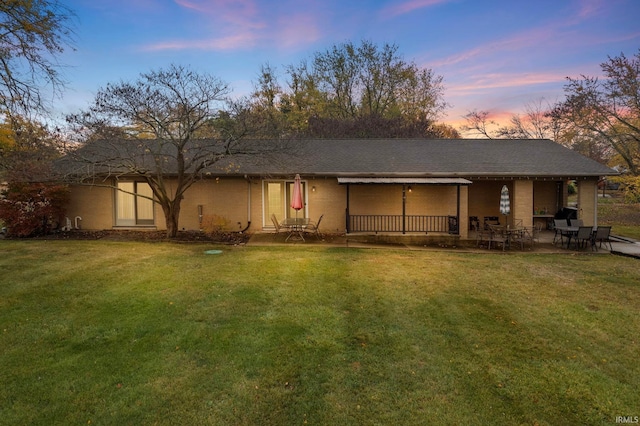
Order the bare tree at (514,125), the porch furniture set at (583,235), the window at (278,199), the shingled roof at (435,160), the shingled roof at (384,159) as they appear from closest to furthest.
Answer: the porch furniture set at (583,235) → the shingled roof at (384,159) → the shingled roof at (435,160) → the window at (278,199) → the bare tree at (514,125)

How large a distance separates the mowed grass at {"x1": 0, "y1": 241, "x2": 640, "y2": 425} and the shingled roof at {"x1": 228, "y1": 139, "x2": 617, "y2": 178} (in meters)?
5.93

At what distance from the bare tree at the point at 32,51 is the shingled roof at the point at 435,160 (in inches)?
272

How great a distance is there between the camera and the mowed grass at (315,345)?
10.6 ft

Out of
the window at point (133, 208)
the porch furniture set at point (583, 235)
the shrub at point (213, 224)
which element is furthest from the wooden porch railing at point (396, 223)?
the window at point (133, 208)

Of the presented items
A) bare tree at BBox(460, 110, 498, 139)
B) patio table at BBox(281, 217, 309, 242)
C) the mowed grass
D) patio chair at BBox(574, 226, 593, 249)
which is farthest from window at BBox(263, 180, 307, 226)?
bare tree at BBox(460, 110, 498, 139)

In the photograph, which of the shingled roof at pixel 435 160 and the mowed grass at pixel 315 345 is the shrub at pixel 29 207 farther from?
the shingled roof at pixel 435 160

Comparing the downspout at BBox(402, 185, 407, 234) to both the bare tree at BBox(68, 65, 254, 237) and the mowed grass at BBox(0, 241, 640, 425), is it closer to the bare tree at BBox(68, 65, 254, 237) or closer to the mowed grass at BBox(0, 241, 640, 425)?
the mowed grass at BBox(0, 241, 640, 425)

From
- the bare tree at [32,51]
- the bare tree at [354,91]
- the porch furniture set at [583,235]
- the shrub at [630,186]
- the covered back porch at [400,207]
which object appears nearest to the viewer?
the bare tree at [32,51]

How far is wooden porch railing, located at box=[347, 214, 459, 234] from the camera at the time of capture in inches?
541

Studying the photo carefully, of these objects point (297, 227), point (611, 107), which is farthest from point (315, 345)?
point (611, 107)

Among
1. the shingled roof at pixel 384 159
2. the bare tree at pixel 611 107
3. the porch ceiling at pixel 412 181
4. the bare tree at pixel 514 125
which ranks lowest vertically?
the porch ceiling at pixel 412 181

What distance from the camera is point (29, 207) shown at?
12.5 m

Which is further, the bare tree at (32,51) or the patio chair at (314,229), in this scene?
the patio chair at (314,229)

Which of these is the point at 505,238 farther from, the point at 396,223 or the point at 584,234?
the point at 396,223
